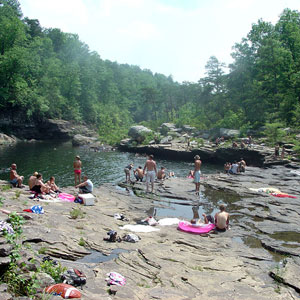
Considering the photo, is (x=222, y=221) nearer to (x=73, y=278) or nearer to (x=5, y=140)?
(x=73, y=278)

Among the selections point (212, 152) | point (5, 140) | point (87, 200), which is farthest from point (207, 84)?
point (87, 200)

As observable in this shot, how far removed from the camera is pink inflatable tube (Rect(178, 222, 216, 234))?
13758mm

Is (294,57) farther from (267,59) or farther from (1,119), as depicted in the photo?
(1,119)

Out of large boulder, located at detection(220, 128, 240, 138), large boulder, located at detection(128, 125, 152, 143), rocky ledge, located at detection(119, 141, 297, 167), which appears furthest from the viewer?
large boulder, located at detection(128, 125, 152, 143)

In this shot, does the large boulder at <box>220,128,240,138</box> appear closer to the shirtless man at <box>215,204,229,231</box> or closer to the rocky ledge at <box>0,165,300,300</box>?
the rocky ledge at <box>0,165,300,300</box>

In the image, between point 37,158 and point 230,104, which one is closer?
point 37,158

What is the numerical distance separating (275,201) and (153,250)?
445 inches

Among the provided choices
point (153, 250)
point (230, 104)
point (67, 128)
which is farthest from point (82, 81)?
point (153, 250)

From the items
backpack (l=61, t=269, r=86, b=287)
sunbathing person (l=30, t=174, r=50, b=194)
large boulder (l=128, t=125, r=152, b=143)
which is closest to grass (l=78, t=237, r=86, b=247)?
backpack (l=61, t=269, r=86, b=287)

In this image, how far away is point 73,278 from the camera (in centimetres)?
741

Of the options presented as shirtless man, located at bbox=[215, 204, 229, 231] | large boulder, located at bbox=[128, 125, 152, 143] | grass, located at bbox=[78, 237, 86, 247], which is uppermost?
large boulder, located at bbox=[128, 125, 152, 143]

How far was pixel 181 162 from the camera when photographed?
43.9 m

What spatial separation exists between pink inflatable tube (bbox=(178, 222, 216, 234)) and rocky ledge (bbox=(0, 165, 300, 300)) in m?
0.38

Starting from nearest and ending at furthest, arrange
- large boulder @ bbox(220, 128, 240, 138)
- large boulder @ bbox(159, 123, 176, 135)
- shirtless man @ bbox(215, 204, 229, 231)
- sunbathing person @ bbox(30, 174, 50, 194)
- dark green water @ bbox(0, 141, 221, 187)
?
shirtless man @ bbox(215, 204, 229, 231) < sunbathing person @ bbox(30, 174, 50, 194) < dark green water @ bbox(0, 141, 221, 187) < large boulder @ bbox(220, 128, 240, 138) < large boulder @ bbox(159, 123, 176, 135)
